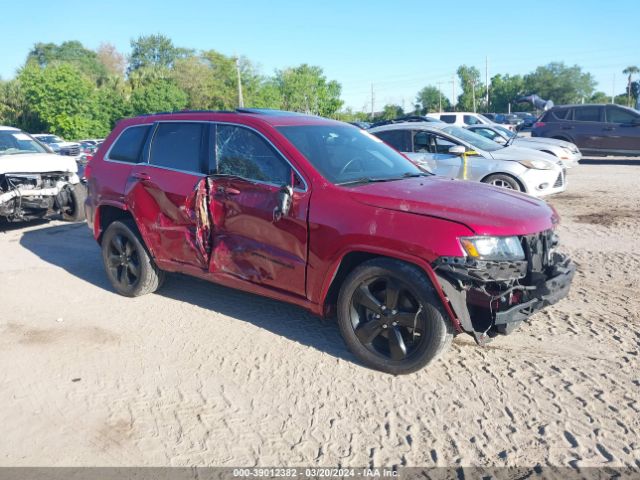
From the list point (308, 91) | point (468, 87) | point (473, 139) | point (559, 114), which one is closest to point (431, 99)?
point (468, 87)

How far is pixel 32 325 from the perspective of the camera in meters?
5.20

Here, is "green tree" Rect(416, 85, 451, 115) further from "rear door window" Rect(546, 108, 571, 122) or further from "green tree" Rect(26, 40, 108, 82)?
"rear door window" Rect(546, 108, 571, 122)

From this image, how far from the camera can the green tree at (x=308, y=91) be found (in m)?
72.8

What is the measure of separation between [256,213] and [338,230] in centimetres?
81

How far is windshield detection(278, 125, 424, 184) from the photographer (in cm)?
450

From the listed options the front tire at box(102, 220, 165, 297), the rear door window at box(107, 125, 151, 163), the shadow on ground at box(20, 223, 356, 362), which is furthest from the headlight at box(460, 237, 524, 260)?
the rear door window at box(107, 125, 151, 163)

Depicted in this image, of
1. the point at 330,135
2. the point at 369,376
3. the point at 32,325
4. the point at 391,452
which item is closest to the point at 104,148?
the point at 32,325

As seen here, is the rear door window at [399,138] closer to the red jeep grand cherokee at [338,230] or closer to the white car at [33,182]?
the red jeep grand cherokee at [338,230]

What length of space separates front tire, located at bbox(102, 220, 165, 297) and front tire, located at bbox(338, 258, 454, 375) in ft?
7.86

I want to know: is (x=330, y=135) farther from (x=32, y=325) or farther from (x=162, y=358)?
(x=32, y=325)

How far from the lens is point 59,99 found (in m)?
42.3

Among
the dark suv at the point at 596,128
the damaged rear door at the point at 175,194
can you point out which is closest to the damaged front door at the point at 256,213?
the damaged rear door at the point at 175,194

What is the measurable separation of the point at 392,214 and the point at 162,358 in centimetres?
209

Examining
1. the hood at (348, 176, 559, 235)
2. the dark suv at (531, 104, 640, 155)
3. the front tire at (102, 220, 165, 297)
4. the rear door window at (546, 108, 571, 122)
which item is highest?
the rear door window at (546, 108, 571, 122)
